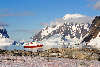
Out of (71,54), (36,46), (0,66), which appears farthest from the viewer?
(36,46)

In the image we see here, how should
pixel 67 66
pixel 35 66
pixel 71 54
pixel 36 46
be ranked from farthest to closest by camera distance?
1. pixel 36 46
2. pixel 71 54
3. pixel 67 66
4. pixel 35 66

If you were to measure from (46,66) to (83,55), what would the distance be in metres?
40.4

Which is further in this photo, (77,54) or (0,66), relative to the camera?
(77,54)

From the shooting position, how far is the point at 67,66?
73.9 ft

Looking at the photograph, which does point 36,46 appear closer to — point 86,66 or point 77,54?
point 77,54

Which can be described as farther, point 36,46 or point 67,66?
point 36,46

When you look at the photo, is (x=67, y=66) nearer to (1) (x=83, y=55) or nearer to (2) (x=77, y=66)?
(2) (x=77, y=66)

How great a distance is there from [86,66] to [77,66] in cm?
124

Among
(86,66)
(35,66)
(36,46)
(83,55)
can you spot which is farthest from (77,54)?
(36,46)

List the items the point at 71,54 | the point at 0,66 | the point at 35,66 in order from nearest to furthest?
the point at 0,66 → the point at 35,66 → the point at 71,54

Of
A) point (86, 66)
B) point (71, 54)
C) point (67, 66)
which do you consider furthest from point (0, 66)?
point (71, 54)

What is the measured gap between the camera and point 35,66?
20.4m

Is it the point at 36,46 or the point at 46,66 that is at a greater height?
the point at 36,46

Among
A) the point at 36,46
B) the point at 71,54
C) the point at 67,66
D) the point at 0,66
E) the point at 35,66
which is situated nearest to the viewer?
the point at 0,66
